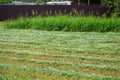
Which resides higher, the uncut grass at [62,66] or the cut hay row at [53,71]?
the cut hay row at [53,71]

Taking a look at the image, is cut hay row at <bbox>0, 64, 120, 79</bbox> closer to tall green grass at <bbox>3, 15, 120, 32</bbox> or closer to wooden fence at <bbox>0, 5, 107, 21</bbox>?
tall green grass at <bbox>3, 15, 120, 32</bbox>

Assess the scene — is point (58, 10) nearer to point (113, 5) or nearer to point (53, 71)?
point (113, 5)

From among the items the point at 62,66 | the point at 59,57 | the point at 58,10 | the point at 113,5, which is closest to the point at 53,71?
the point at 62,66

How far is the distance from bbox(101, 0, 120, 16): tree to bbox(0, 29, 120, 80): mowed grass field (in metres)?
7.92

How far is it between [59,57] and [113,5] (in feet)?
44.1

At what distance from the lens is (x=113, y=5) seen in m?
22.9

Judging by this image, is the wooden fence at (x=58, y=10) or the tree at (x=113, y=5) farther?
the wooden fence at (x=58, y=10)

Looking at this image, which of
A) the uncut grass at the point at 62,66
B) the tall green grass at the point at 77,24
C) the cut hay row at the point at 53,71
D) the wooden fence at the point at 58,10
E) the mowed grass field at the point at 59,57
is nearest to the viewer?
the cut hay row at the point at 53,71

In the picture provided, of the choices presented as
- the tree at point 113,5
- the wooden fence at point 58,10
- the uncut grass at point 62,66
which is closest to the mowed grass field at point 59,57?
the uncut grass at point 62,66

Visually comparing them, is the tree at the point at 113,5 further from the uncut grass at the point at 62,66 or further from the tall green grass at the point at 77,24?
the uncut grass at the point at 62,66

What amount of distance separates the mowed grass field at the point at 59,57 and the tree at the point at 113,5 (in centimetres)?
792

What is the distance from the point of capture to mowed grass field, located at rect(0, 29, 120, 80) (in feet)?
26.4

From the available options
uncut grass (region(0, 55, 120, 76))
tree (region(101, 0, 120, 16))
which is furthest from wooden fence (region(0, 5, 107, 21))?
uncut grass (region(0, 55, 120, 76))

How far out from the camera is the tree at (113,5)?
73.2 feet
